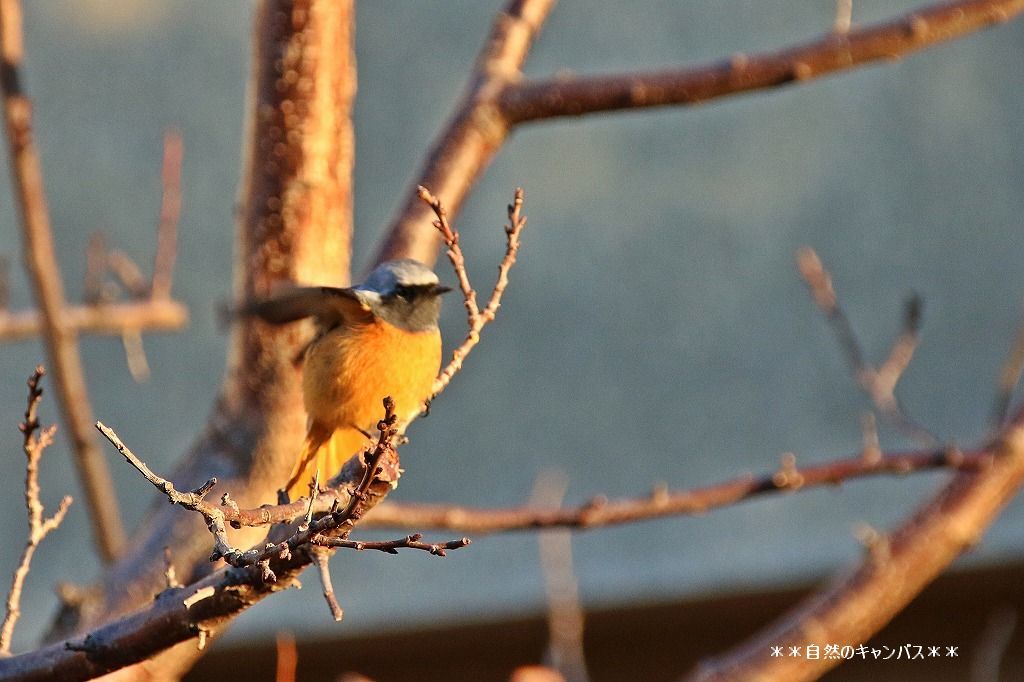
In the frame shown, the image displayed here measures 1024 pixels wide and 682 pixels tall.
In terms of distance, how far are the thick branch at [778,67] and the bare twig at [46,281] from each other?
1202 mm

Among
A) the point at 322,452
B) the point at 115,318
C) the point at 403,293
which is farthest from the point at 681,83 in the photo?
the point at 115,318

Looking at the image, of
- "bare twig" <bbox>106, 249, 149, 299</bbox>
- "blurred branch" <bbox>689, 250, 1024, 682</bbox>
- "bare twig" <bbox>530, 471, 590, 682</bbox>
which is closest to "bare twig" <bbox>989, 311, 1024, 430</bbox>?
"blurred branch" <bbox>689, 250, 1024, 682</bbox>

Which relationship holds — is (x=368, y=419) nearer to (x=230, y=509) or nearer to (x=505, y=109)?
(x=505, y=109)

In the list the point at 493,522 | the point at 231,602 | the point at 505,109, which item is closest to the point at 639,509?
the point at 493,522

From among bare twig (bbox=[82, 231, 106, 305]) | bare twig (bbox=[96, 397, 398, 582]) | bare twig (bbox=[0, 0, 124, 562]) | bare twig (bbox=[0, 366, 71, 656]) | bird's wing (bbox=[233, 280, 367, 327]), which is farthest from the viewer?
bare twig (bbox=[82, 231, 106, 305])

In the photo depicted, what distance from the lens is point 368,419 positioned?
267 cm

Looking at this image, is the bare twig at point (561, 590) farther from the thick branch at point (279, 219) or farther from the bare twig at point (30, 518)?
the bare twig at point (30, 518)

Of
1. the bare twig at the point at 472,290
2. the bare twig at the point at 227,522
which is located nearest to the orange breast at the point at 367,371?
the bare twig at the point at 472,290

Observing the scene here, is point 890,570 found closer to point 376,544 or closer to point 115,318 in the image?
point 376,544

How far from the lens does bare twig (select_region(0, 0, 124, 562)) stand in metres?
2.78

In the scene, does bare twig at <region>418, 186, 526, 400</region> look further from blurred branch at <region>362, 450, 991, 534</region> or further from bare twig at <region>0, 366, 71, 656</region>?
blurred branch at <region>362, 450, 991, 534</region>

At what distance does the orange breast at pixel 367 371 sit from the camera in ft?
8.38

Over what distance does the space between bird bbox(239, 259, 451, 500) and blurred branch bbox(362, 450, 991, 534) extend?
22 cm

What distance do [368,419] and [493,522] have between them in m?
0.38
